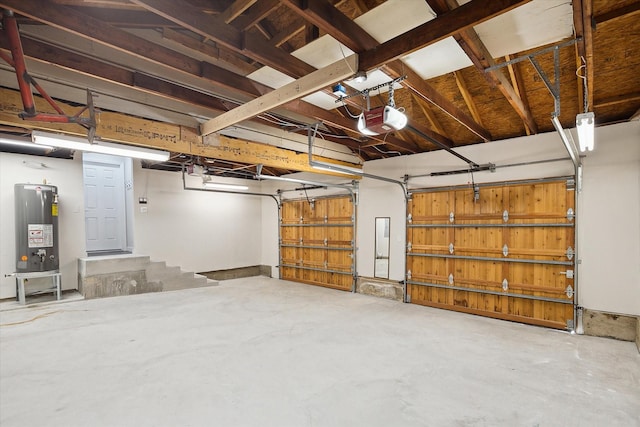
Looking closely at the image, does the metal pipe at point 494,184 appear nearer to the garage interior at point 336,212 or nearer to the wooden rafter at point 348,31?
the garage interior at point 336,212

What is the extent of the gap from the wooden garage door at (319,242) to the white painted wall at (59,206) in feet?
14.8

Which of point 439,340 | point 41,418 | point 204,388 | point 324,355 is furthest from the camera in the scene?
point 439,340

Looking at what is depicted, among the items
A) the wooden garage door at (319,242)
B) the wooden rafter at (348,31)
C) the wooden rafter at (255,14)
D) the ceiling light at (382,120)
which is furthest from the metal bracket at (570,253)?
the wooden rafter at (255,14)

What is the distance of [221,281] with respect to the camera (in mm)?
8164

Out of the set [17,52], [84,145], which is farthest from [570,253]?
[84,145]

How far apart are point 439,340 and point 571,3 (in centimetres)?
355

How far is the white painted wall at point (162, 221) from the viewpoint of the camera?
5.45m

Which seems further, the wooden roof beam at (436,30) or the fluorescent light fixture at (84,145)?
the fluorescent light fixture at (84,145)

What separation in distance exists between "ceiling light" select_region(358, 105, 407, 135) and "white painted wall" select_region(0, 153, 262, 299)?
19.9 ft

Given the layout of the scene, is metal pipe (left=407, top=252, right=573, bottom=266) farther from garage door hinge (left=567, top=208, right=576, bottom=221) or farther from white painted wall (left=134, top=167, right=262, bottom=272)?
white painted wall (left=134, top=167, right=262, bottom=272)

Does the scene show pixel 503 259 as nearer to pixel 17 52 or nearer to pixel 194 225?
pixel 17 52

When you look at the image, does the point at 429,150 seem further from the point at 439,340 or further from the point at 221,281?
the point at 221,281

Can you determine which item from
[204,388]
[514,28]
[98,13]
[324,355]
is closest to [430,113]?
[514,28]

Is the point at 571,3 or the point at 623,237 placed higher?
the point at 571,3
